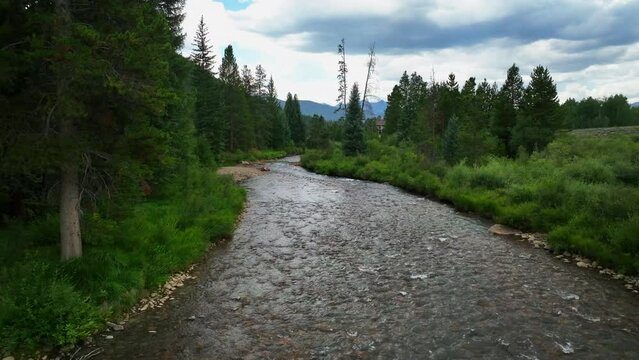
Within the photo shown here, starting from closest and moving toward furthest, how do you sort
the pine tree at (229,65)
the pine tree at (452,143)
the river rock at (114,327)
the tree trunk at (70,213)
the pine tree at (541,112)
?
1. the river rock at (114,327)
2. the tree trunk at (70,213)
3. the pine tree at (452,143)
4. the pine tree at (541,112)
5. the pine tree at (229,65)

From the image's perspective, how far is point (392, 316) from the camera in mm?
9812

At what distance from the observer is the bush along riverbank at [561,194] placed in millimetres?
13766

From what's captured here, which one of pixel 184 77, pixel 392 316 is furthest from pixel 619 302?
pixel 184 77

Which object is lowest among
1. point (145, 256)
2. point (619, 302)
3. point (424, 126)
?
point (619, 302)

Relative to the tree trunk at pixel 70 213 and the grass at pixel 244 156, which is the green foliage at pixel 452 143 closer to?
the grass at pixel 244 156

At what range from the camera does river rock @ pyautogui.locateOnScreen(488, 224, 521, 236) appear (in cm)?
1764

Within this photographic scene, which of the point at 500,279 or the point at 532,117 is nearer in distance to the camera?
the point at 500,279

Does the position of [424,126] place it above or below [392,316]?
above

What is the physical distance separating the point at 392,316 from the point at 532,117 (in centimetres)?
3884

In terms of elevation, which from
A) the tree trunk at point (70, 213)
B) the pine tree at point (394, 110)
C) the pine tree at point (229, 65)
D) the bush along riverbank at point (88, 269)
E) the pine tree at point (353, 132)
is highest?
the pine tree at point (229, 65)

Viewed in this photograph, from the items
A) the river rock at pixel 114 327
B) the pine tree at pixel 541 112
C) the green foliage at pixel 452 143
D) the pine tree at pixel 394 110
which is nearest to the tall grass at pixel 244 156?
the pine tree at pixel 394 110

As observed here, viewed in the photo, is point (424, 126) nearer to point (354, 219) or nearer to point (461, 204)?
point (461, 204)

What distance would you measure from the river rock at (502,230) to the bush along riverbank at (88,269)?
37.8ft

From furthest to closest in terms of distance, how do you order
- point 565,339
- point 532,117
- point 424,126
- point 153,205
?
point 424,126 < point 532,117 < point 153,205 < point 565,339
